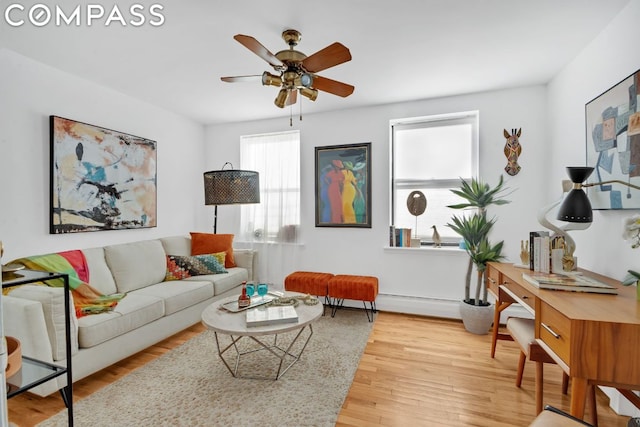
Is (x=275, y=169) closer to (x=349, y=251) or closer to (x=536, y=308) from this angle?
(x=349, y=251)

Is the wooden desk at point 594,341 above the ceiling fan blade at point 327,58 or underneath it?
underneath

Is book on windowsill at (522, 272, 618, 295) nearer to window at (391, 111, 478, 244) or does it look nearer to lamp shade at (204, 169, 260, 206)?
window at (391, 111, 478, 244)

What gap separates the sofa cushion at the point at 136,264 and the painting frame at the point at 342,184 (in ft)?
6.41

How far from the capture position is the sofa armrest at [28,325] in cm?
185

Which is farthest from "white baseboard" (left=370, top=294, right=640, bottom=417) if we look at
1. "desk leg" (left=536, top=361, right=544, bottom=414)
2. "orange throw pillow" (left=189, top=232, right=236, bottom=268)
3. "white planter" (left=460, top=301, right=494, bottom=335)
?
"desk leg" (left=536, top=361, right=544, bottom=414)

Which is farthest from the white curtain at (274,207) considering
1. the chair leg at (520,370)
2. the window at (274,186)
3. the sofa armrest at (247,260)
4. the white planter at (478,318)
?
the chair leg at (520,370)

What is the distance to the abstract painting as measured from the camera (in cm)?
282

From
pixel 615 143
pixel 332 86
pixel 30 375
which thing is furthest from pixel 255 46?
pixel 615 143

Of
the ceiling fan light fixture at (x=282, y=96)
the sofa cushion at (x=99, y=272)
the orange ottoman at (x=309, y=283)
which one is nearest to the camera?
the ceiling fan light fixture at (x=282, y=96)

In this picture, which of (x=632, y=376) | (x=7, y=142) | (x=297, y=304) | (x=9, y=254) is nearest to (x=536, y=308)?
(x=632, y=376)

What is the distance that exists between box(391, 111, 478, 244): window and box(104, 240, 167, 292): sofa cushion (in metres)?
2.80

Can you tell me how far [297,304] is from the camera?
2482 millimetres

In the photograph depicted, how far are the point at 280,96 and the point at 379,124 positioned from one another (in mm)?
1927

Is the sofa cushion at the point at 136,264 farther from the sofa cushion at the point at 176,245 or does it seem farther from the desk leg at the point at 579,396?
the desk leg at the point at 579,396
